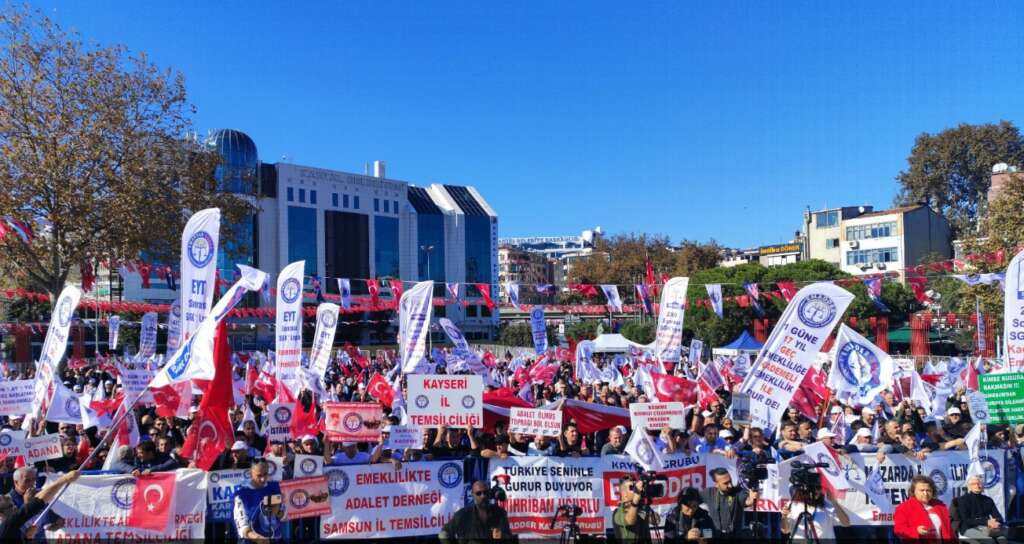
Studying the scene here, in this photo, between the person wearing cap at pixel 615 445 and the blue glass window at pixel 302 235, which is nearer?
the person wearing cap at pixel 615 445

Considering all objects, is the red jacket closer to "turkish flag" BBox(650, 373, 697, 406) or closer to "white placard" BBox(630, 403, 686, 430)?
"white placard" BBox(630, 403, 686, 430)

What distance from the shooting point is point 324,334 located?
49.1 feet

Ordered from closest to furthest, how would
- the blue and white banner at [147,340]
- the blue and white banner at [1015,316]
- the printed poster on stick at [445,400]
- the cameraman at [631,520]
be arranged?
the cameraman at [631,520] < the printed poster on stick at [445,400] < the blue and white banner at [1015,316] < the blue and white banner at [147,340]

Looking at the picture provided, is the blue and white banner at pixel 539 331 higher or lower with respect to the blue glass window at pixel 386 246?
lower

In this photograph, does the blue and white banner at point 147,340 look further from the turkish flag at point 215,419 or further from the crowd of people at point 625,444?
the turkish flag at point 215,419

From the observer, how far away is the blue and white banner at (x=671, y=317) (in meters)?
15.9

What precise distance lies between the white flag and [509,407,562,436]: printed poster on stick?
107cm

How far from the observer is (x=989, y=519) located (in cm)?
746

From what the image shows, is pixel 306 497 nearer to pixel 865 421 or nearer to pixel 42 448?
pixel 42 448

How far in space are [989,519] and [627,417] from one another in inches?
176

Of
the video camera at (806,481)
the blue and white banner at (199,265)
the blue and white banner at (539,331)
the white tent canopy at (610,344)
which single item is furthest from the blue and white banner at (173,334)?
the white tent canopy at (610,344)

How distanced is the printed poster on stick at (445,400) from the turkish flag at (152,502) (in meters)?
2.58

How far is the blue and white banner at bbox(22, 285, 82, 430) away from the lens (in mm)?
10805

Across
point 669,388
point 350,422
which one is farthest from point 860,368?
point 350,422
